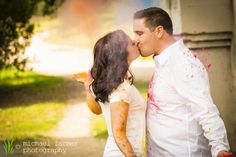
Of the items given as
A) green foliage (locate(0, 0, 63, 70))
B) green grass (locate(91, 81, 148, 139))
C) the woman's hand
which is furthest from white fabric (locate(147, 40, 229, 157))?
green foliage (locate(0, 0, 63, 70))

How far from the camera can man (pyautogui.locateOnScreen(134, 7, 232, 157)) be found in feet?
9.18

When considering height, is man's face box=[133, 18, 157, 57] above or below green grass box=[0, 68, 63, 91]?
above

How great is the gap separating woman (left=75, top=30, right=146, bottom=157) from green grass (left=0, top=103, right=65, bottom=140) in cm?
358

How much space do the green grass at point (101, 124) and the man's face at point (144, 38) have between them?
3.48 metres

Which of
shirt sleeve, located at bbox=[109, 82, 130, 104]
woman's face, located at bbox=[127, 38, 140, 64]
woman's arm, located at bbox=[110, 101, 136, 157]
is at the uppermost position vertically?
woman's face, located at bbox=[127, 38, 140, 64]

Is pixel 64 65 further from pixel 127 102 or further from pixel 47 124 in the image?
pixel 127 102

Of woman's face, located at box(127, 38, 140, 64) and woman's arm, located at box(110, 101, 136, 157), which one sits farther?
woman's face, located at box(127, 38, 140, 64)

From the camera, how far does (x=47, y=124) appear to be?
24.7 ft

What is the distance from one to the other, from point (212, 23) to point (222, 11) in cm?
13

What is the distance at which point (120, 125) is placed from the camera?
291 cm

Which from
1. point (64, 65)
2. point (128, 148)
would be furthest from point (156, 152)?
point (64, 65)

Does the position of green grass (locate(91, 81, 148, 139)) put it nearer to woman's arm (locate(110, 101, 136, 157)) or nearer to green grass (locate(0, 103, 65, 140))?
green grass (locate(0, 103, 65, 140))

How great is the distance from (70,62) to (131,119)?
8182 millimetres

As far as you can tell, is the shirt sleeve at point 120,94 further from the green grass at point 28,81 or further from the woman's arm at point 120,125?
the green grass at point 28,81
